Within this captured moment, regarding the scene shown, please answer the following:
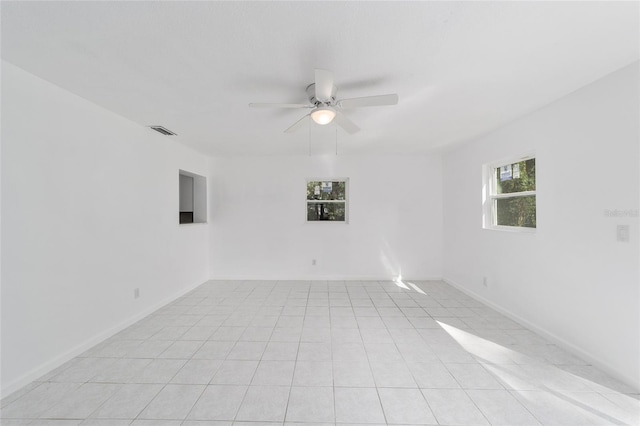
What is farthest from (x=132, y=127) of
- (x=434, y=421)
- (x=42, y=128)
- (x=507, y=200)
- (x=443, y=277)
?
(x=443, y=277)

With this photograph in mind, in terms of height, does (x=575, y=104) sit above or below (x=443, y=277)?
above

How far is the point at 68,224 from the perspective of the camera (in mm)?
2193

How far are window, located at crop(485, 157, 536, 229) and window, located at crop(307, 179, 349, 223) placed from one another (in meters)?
2.36

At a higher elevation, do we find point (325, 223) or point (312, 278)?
point (325, 223)

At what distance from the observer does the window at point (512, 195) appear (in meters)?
2.86

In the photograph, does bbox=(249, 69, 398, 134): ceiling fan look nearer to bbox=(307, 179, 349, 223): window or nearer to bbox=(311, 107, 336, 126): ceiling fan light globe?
bbox=(311, 107, 336, 126): ceiling fan light globe

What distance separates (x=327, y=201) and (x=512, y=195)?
287 cm

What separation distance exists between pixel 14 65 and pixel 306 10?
2.15 metres

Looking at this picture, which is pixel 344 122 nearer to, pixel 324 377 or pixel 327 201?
pixel 324 377

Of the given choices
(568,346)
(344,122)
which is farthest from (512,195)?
(344,122)

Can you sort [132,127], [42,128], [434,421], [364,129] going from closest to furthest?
[434,421], [42,128], [132,127], [364,129]

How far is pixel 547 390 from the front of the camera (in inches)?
70.8

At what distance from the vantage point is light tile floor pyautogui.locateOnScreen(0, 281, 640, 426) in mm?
1591

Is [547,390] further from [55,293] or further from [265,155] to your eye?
[265,155]
